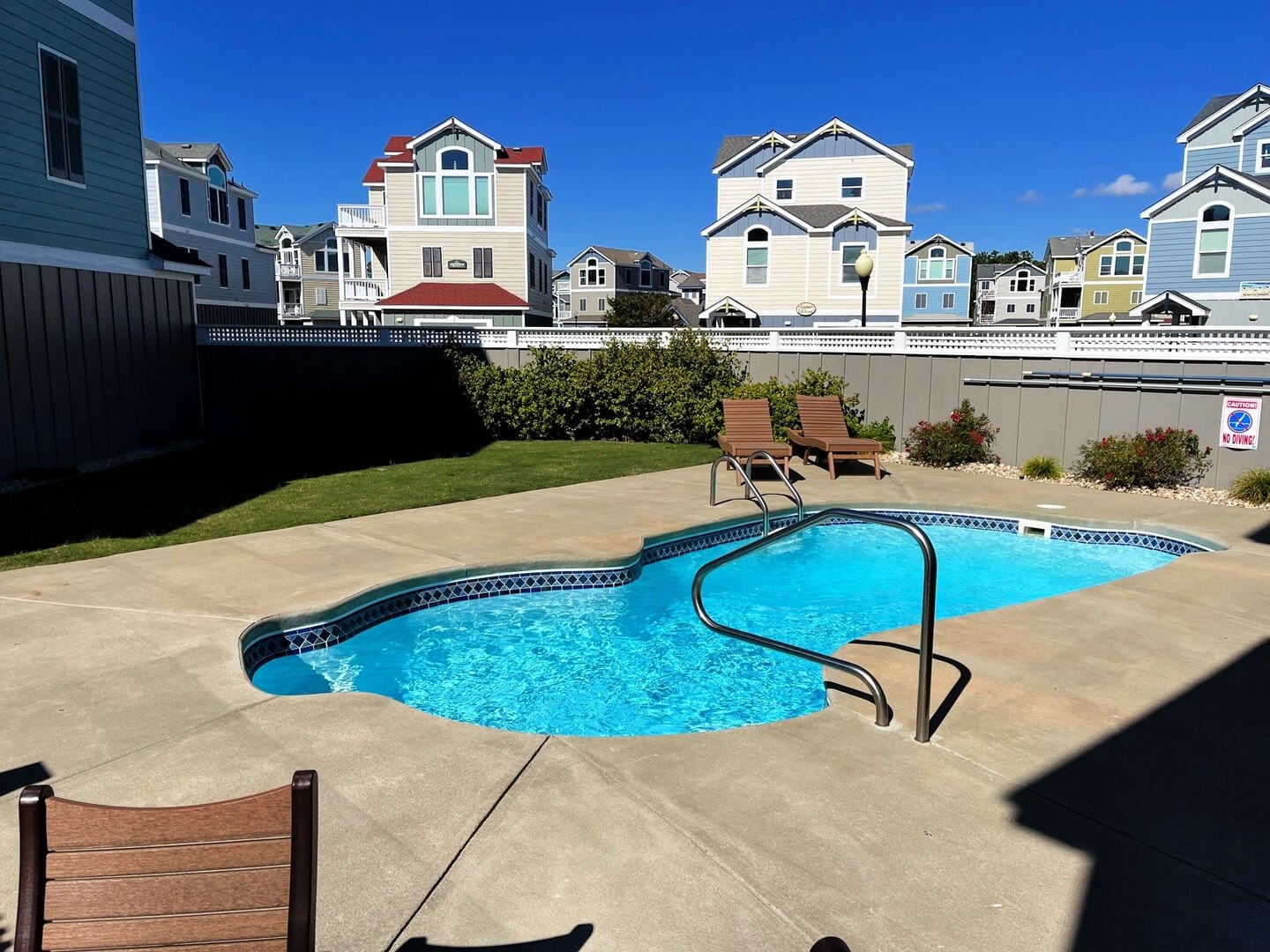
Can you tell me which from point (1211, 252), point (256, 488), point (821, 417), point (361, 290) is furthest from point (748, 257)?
point (256, 488)

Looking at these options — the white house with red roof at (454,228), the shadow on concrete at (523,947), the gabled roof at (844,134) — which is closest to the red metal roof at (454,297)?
the white house with red roof at (454,228)

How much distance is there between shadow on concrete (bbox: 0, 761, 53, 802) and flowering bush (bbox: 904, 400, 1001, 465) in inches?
482

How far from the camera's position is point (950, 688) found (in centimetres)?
482

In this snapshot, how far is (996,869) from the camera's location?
316 centimetres

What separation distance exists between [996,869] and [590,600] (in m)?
4.74

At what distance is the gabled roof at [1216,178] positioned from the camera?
25.7 metres

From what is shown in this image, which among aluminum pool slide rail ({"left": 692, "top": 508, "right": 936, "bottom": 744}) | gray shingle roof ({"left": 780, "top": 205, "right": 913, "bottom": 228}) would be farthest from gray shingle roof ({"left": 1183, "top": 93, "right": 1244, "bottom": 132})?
aluminum pool slide rail ({"left": 692, "top": 508, "right": 936, "bottom": 744})

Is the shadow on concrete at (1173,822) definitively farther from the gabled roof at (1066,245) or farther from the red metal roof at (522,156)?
the gabled roof at (1066,245)

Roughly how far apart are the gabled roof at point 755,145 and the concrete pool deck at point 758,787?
103 feet

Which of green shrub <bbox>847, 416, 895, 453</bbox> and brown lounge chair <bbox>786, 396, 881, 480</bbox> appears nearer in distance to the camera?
brown lounge chair <bbox>786, 396, 881, 480</bbox>

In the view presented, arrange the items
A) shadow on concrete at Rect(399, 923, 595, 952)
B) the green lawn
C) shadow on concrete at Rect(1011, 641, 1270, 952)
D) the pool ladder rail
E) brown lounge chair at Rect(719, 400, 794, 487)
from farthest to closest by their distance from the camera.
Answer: brown lounge chair at Rect(719, 400, 794, 487) < the pool ladder rail < the green lawn < shadow on concrete at Rect(1011, 641, 1270, 952) < shadow on concrete at Rect(399, 923, 595, 952)

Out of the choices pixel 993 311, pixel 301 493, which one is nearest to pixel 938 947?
pixel 301 493

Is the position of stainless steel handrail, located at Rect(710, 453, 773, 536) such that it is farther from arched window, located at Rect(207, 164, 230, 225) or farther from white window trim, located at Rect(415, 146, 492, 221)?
arched window, located at Rect(207, 164, 230, 225)

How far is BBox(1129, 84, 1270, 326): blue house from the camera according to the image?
2606cm
